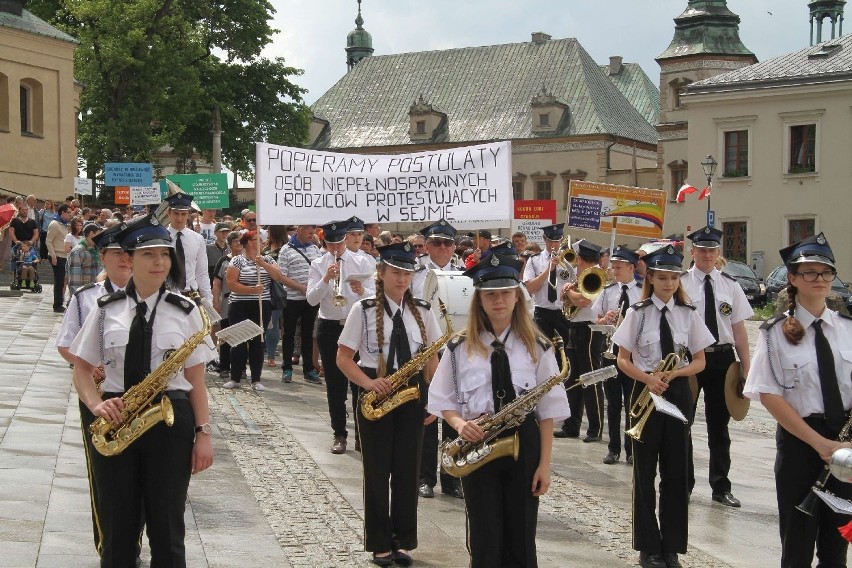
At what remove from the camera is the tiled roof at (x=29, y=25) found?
4538 cm

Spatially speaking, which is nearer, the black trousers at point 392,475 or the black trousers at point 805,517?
the black trousers at point 805,517

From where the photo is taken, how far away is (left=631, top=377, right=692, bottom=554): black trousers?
8.14 metres

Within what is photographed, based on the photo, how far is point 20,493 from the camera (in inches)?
350

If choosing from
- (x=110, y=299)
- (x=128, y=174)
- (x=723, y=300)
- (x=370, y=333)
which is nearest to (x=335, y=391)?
(x=370, y=333)

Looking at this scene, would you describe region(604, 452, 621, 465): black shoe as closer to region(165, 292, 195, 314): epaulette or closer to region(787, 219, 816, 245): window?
region(165, 292, 195, 314): epaulette

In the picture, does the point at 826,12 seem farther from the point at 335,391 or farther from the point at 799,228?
the point at 335,391

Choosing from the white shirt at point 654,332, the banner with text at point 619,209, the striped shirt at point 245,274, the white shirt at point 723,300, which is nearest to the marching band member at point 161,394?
the white shirt at point 654,332

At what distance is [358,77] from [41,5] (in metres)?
35.7

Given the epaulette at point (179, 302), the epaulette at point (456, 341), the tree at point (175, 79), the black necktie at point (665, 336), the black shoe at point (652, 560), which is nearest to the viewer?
the epaulette at point (179, 302)

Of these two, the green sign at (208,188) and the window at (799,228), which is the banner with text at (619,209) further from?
the window at (799,228)

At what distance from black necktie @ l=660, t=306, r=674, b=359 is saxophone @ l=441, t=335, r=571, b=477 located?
2542 mm

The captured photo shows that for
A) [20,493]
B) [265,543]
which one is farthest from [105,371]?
[20,493]

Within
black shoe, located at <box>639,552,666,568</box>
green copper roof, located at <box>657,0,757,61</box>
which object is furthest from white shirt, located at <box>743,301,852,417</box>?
green copper roof, located at <box>657,0,757,61</box>

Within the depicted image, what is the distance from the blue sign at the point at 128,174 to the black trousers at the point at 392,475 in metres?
24.7
